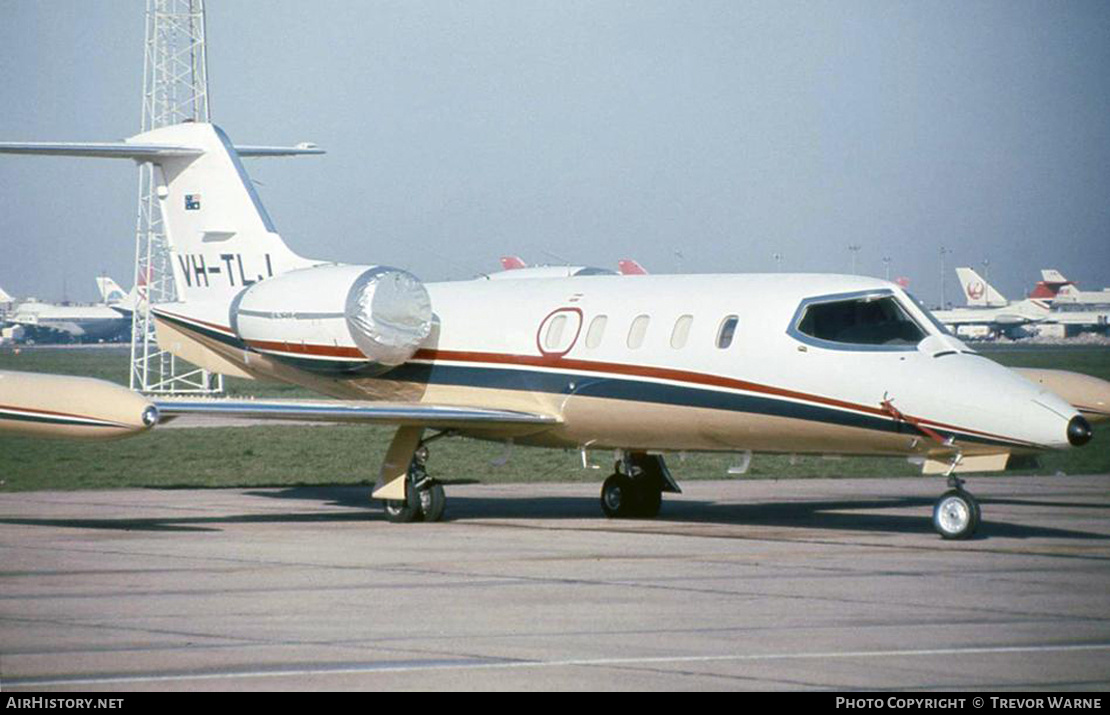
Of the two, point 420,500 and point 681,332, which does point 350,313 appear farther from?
point 681,332

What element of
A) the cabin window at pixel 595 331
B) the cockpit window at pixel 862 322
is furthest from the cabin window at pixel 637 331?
the cockpit window at pixel 862 322

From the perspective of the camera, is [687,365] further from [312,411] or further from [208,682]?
[208,682]

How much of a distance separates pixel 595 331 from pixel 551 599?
7.27 meters

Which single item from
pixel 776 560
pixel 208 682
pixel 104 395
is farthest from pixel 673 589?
pixel 104 395

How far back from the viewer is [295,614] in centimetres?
1248

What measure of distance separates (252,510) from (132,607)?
31.0ft

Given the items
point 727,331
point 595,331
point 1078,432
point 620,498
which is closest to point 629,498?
point 620,498

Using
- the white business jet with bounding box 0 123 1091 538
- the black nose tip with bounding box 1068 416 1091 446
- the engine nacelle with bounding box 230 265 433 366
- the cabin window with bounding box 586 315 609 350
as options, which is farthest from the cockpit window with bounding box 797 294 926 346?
the engine nacelle with bounding box 230 265 433 366

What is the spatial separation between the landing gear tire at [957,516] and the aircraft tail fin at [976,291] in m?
162

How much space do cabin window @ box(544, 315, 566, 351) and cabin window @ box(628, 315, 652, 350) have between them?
1.05 meters

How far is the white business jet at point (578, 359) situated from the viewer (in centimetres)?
1734

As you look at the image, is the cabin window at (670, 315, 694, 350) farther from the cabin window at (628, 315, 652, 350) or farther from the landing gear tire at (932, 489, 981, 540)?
the landing gear tire at (932, 489, 981, 540)

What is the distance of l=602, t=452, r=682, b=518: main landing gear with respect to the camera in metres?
21.2

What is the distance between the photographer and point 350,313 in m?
21.2
